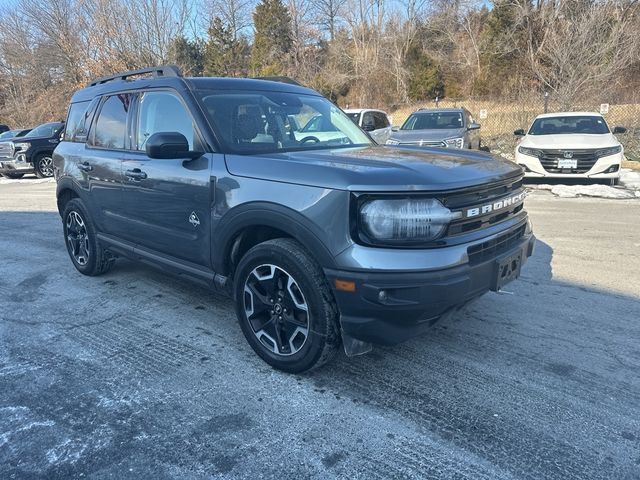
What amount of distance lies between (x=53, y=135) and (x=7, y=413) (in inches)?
640

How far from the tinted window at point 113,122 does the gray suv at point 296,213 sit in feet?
0.06

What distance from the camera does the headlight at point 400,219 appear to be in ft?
8.31

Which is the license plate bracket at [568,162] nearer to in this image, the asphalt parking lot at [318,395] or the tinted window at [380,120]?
the tinted window at [380,120]

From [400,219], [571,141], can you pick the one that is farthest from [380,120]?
[400,219]

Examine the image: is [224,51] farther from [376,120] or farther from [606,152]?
[606,152]

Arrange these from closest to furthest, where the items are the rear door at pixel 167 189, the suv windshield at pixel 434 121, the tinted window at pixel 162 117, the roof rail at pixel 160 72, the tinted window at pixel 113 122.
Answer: the rear door at pixel 167 189
the tinted window at pixel 162 117
the roof rail at pixel 160 72
the tinted window at pixel 113 122
the suv windshield at pixel 434 121

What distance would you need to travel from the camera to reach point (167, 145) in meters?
3.12

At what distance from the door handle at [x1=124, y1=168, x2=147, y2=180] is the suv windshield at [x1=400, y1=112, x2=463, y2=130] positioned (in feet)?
33.3

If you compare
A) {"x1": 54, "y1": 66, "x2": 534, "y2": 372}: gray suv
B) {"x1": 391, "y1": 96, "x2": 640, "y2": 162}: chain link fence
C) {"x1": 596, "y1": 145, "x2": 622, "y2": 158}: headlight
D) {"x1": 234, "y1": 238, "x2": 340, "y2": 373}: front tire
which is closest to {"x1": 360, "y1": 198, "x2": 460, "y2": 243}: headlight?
{"x1": 54, "y1": 66, "x2": 534, "y2": 372}: gray suv

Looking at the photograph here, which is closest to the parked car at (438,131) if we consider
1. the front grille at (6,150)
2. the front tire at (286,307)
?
the front tire at (286,307)

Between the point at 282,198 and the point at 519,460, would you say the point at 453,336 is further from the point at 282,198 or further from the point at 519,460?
the point at 282,198

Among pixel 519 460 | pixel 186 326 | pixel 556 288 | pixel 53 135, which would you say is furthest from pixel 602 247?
pixel 53 135

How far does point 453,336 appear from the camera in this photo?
3.55 metres

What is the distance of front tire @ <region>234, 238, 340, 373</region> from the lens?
2742 mm
